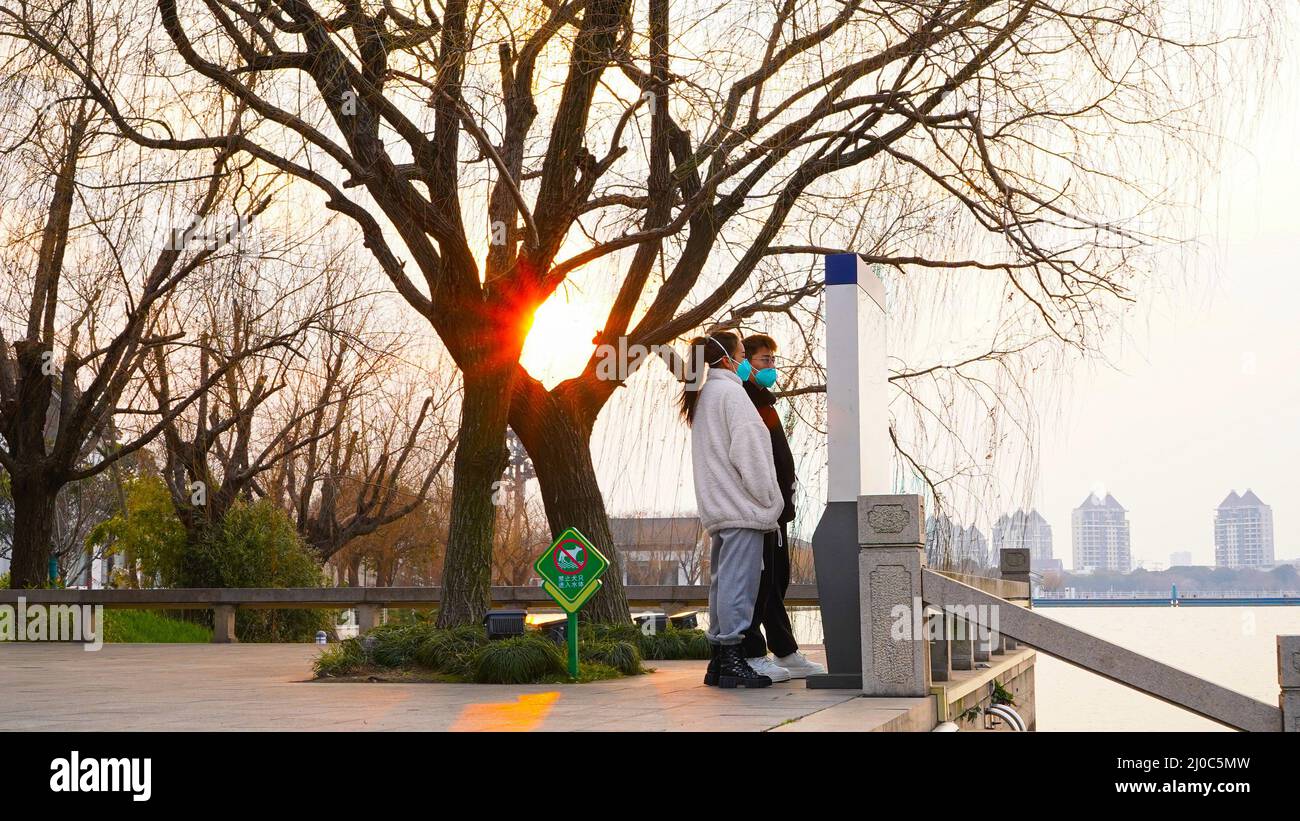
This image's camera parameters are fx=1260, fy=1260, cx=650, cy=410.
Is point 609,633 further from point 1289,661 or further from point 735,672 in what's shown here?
point 1289,661

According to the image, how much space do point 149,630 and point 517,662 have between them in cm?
1265

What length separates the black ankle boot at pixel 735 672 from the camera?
736 centimetres

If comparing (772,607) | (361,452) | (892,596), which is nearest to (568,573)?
(772,607)

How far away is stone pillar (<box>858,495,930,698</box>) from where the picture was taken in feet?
22.3

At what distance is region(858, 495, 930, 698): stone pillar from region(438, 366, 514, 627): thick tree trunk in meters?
3.96

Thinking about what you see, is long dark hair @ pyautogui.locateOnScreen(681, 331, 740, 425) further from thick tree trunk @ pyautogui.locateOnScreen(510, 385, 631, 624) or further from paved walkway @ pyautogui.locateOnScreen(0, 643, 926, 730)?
thick tree trunk @ pyautogui.locateOnScreen(510, 385, 631, 624)

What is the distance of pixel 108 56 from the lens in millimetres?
9016

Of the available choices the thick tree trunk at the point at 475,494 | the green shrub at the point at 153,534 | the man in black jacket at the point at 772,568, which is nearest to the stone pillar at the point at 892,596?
the man in black jacket at the point at 772,568


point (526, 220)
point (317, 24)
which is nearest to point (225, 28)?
point (317, 24)

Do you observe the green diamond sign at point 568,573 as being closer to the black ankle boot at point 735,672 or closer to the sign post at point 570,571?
the sign post at point 570,571

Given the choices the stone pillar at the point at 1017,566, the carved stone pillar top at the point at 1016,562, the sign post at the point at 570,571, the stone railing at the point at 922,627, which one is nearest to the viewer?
the stone railing at the point at 922,627

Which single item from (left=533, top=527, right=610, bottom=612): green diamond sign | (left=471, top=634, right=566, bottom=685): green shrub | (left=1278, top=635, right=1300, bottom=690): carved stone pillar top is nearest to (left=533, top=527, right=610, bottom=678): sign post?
(left=533, top=527, right=610, bottom=612): green diamond sign

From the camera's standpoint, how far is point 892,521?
6934 millimetres

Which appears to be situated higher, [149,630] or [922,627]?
[922,627]
